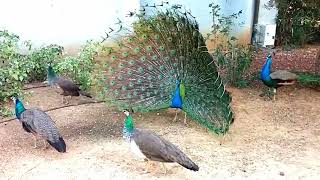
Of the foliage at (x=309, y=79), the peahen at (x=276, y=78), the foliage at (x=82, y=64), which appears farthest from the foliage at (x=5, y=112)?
the foliage at (x=309, y=79)

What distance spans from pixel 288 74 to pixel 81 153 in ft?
11.8

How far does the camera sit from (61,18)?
901 centimetres

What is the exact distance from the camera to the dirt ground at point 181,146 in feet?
16.5

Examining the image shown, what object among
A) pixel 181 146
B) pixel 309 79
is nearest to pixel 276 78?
pixel 309 79

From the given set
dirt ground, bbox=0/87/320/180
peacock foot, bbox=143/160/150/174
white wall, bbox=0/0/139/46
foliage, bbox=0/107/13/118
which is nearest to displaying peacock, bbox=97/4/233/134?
dirt ground, bbox=0/87/320/180

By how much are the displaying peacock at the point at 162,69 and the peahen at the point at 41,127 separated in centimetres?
103

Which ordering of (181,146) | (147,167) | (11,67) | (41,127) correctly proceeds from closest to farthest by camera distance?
(147,167), (41,127), (181,146), (11,67)

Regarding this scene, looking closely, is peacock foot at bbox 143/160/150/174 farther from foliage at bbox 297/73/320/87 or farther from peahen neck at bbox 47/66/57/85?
foliage at bbox 297/73/320/87

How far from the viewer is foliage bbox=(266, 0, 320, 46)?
11.0 meters

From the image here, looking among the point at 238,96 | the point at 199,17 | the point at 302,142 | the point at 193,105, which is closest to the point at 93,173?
the point at 193,105

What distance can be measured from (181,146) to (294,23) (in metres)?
6.77

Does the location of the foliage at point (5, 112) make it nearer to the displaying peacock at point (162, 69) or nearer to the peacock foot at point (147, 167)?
the displaying peacock at point (162, 69)

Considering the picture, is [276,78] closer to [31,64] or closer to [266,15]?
[31,64]

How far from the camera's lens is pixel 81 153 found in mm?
5438
